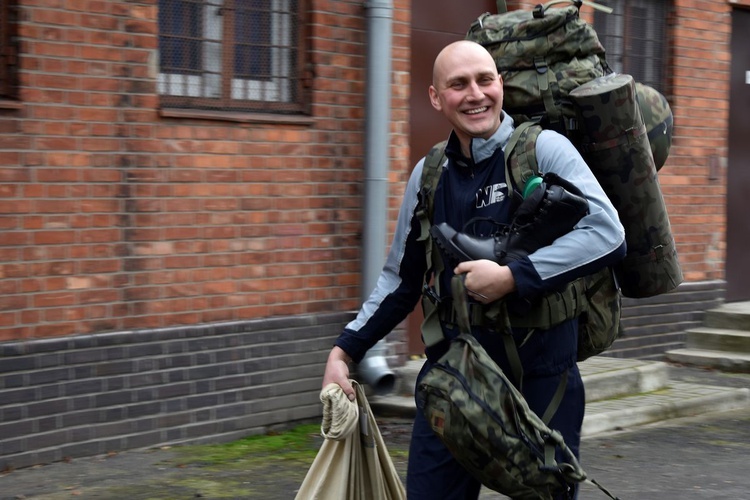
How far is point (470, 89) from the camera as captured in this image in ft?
11.7

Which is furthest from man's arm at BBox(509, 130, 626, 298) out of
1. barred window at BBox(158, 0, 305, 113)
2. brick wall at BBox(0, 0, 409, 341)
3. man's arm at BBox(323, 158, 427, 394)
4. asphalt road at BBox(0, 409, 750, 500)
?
barred window at BBox(158, 0, 305, 113)

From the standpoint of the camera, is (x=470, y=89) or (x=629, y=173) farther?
(x=629, y=173)

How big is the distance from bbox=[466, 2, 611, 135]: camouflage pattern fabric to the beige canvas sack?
1.06m

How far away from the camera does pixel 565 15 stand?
396 centimetres

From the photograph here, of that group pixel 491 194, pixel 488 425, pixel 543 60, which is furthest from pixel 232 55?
pixel 488 425

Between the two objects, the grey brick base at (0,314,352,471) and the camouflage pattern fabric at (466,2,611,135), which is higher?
the camouflage pattern fabric at (466,2,611,135)

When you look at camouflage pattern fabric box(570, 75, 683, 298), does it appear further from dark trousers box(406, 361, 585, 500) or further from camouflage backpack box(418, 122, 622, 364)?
dark trousers box(406, 361, 585, 500)

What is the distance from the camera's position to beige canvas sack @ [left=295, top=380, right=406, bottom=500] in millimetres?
3643

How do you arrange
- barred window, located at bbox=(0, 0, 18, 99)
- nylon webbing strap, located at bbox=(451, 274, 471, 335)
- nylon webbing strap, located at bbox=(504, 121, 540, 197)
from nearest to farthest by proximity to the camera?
nylon webbing strap, located at bbox=(451, 274, 471, 335) → nylon webbing strap, located at bbox=(504, 121, 540, 197) → barred window, located at bbox=(0, 0, 18, 99)

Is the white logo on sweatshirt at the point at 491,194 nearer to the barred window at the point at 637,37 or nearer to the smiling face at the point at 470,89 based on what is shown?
the smiling face at the point at 470,89

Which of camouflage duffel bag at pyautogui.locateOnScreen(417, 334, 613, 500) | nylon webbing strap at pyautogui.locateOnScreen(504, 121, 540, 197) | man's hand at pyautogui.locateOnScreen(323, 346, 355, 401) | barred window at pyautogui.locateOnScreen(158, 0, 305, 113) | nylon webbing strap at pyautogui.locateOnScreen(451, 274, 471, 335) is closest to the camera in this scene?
camouflage duffel bag at pyautogui.locateOnScreen(417, 334, 613, 500)

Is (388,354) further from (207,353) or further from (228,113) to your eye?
(228,113)

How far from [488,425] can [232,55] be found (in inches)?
173

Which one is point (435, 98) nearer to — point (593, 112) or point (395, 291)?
point (593, 112)
